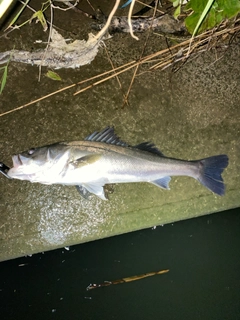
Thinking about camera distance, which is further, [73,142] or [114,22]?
[114,22]

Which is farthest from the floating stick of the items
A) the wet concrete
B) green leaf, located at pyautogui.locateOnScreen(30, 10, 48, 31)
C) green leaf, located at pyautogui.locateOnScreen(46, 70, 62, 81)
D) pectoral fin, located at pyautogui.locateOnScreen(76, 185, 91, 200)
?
green leaf, located at pyautogui.locateOnScreen(30, 10, 48, 31)

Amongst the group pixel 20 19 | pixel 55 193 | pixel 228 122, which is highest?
pixel 20 19

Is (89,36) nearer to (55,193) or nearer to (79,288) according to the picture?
(55,193)

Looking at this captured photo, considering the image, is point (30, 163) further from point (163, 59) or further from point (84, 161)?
point (163, 59)

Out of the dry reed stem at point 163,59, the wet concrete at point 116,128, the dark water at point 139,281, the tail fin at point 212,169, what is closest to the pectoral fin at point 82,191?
the wet concrete at point 116,128

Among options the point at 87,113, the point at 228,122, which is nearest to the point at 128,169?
the point at 87,113

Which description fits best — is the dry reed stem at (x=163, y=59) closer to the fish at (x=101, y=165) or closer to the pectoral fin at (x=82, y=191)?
the fish at (x=101, y=165)
